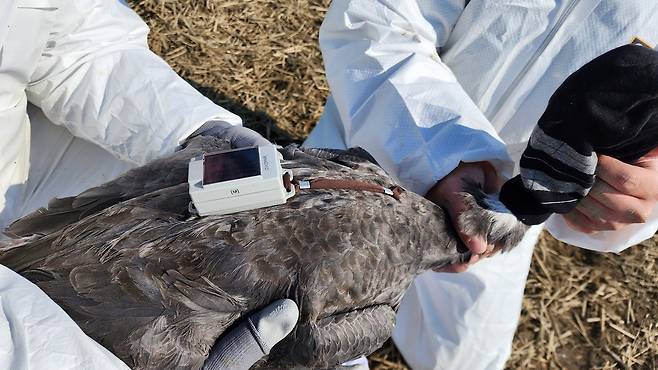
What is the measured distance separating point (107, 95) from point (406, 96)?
1294mm

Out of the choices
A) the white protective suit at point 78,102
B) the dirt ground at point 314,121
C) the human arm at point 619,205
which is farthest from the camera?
the dirt ground at point 314,121

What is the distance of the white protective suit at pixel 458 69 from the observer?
9.20 feet

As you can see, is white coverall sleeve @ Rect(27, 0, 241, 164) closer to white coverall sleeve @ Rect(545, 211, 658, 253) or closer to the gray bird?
the gray bird

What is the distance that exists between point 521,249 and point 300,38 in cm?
245

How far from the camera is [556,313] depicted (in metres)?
4.41

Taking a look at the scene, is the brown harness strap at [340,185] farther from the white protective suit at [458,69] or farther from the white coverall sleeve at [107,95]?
the white coverall sleeve at [107,95]

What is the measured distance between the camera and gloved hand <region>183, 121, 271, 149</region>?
100 inches

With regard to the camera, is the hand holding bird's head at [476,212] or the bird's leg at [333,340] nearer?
the bird's leg at [333,340]

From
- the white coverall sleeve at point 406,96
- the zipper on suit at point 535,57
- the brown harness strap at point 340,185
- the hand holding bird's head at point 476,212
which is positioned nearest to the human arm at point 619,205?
the hand holding bird's head at point 476,212

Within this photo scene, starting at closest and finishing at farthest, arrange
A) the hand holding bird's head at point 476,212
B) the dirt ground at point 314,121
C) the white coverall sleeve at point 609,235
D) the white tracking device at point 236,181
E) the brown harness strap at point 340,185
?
the white tracking device at point 236,181 < the brown harness strap at point 340,185 < the hand holding bird's head at point 476,212 < the white coverall sleeve at point 609,235 < the dirt ground at point 314,121

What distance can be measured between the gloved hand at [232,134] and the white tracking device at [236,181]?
525 mm

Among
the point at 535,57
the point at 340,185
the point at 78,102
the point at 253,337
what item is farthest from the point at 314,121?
the point at 253,337

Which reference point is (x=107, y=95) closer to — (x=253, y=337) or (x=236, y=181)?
(x=236, y=181)

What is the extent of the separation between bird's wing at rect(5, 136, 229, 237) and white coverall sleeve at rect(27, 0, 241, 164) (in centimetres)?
34
